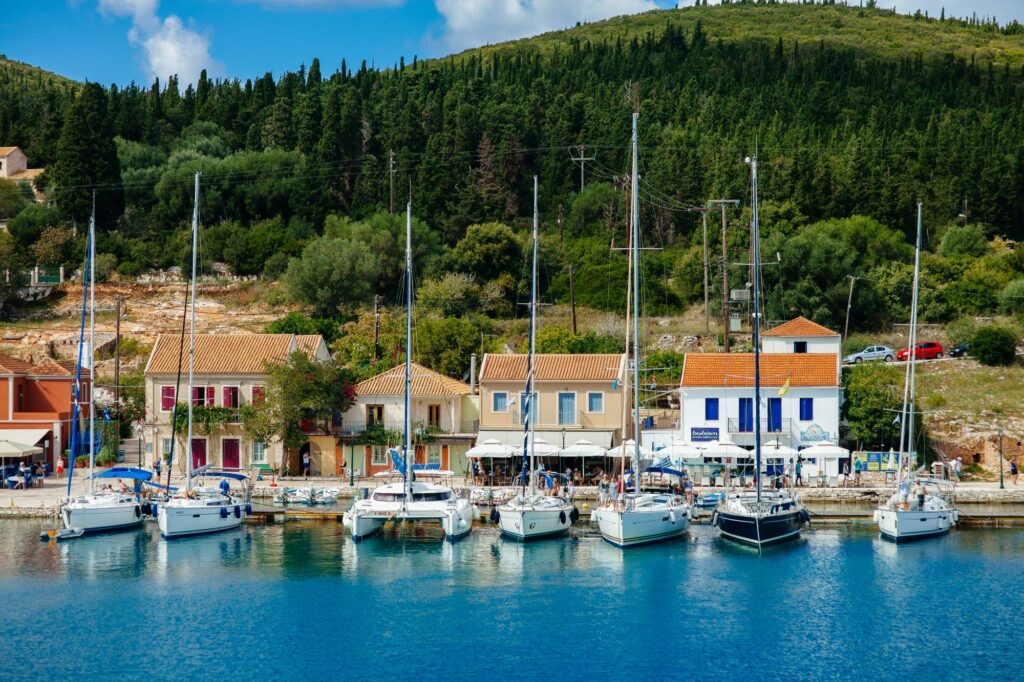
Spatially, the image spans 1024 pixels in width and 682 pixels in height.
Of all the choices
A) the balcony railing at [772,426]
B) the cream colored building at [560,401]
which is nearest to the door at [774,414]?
the balcony railing at [772,426]

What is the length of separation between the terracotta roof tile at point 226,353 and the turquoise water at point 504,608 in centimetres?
1128

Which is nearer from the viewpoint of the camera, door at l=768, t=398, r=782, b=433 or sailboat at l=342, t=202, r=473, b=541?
sailboat at l=342, t=202, r=473, b=541

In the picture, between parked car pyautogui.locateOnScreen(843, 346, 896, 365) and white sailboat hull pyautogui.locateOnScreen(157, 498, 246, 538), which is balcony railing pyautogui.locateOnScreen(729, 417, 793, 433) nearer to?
parked car pyautogui.locateOnScreen(843, 346, 896, 365)

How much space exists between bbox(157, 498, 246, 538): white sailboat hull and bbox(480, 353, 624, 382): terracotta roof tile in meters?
13.3

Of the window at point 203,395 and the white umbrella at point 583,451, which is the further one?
the window at point 203,395

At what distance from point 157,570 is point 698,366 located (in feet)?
81.9

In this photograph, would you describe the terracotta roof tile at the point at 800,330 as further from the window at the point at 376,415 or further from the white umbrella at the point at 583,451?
the window at the point at 376,415

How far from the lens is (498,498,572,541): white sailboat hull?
41.3 metres

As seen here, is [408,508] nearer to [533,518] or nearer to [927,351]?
[533,518]

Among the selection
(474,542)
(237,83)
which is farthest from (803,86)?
(474,542)

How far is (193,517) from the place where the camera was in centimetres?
4309

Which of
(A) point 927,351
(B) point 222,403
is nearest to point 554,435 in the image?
(B) point 222,403

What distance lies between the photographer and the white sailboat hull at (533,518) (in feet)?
135

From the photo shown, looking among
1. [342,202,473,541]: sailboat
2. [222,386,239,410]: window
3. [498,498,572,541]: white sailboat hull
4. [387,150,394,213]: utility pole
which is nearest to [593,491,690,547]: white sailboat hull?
[498,498,572,541]: white sailboat hull
